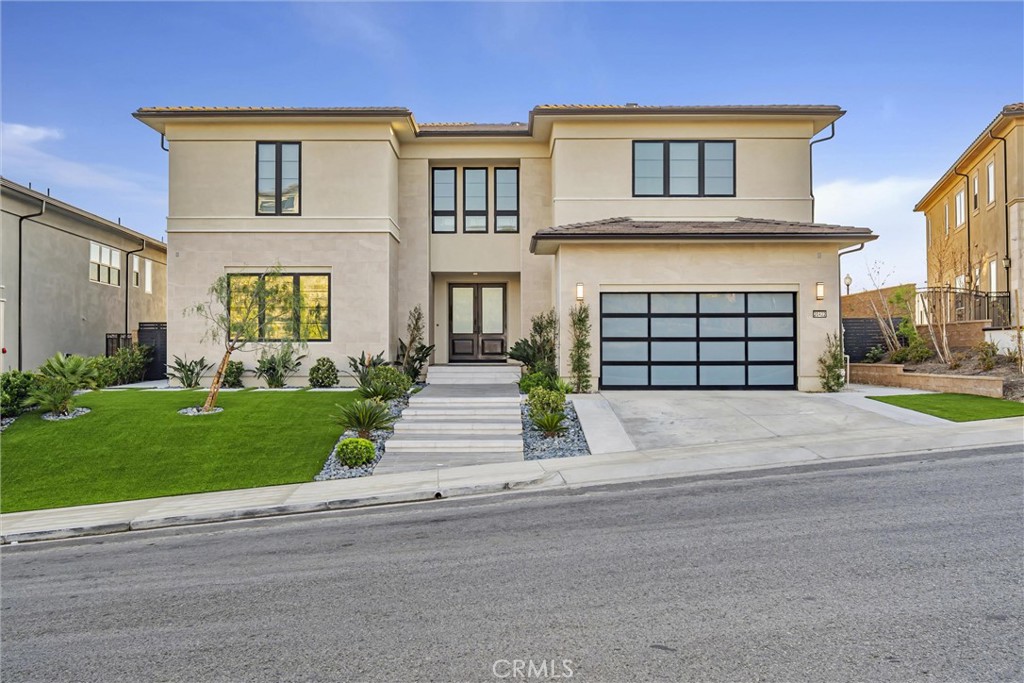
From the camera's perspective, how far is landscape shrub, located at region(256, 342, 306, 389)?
708 inches

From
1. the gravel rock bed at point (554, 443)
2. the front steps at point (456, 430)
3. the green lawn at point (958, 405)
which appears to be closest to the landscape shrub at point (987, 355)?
the green lawn at point (958, 405)

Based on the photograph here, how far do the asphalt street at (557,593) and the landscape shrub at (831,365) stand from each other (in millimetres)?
8394

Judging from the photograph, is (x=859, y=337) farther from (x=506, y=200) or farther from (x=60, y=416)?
(x=60, y=416)

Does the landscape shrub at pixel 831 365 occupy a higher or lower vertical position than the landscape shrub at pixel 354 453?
higher

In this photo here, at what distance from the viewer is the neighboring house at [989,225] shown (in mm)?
20484

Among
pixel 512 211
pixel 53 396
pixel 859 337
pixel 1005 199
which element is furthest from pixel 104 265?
pixel 1005 199

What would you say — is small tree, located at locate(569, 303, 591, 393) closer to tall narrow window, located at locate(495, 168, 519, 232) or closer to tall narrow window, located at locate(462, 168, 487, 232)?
tall narrow window, located at locate(495, 168, 519, 232)

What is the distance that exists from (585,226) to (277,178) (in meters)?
8.76

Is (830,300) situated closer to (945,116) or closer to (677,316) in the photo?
(677,316)

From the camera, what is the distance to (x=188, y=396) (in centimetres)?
1549

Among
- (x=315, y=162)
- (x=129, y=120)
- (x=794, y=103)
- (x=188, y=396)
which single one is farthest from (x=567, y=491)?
(x=129, y=120)

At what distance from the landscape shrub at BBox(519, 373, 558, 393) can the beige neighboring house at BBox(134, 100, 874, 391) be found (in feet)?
3.04

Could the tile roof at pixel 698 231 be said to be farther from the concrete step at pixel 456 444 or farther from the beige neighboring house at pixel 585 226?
the concrete step at pixel 456 444

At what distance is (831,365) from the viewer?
16.6 meters
